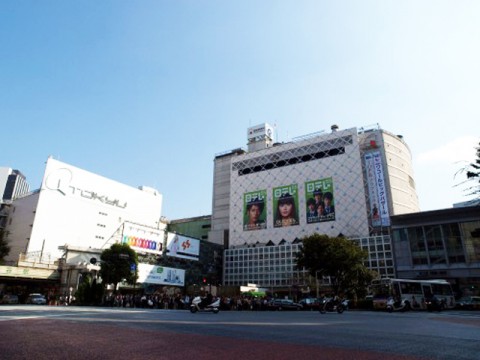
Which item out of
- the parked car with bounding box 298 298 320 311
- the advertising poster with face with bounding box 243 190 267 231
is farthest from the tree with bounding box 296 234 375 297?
the advertising poster with face with bounding box 243 190 267 231

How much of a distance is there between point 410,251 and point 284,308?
2514 cm

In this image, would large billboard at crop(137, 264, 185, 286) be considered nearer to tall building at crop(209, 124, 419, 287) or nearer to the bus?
tall building at crop(209, 124, 419, 287)

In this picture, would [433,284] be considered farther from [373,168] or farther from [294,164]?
[294,164]

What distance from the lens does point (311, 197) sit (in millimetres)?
73188

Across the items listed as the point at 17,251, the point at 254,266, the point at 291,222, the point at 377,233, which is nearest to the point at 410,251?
the point at 377,233

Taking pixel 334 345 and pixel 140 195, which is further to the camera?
pixel 140 195

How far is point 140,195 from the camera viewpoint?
286 ft

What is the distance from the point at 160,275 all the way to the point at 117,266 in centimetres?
1551

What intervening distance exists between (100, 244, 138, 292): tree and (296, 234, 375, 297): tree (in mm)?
20210

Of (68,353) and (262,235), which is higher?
(262,235)

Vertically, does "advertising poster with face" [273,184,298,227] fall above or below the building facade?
above

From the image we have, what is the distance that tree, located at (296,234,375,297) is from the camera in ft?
135

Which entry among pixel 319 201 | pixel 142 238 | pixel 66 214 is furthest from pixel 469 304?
pixel 66 214

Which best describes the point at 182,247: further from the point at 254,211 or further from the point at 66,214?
the point at 66,214
